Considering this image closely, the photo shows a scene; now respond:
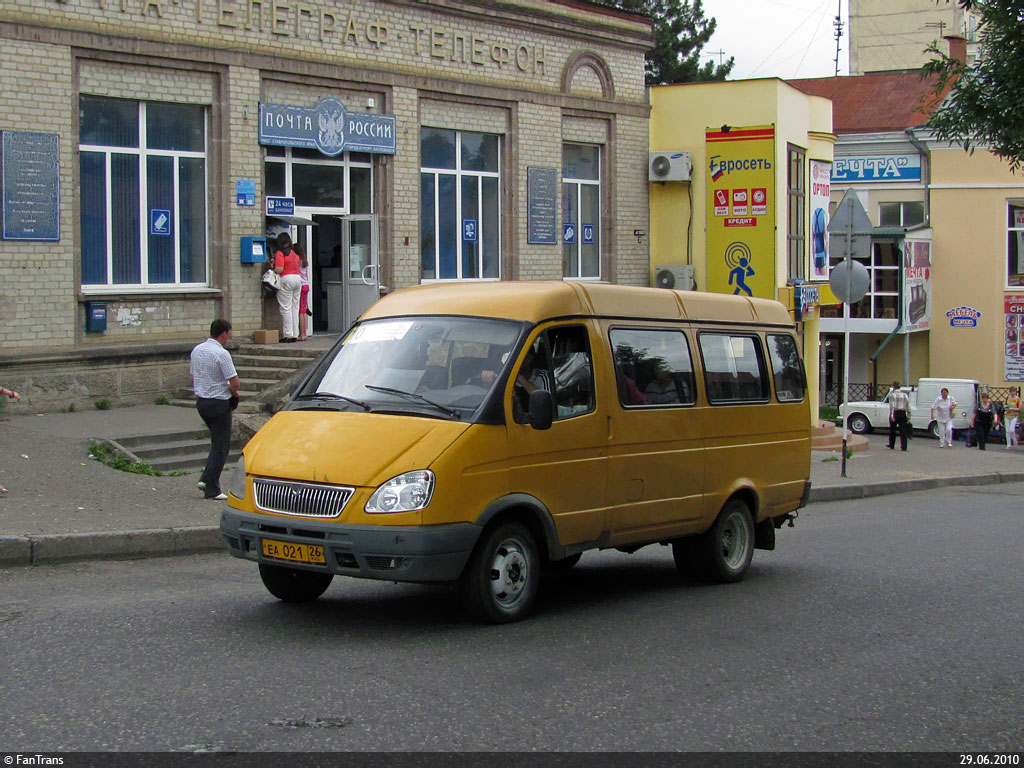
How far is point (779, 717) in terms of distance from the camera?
5719 millimetres

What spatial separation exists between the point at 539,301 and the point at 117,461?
23.9 feet

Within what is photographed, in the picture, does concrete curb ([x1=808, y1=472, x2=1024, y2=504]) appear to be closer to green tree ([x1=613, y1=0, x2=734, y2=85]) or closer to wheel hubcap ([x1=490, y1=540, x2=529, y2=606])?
wheel hubcap ([x1=490, y1=540, x2=529, y2=606])

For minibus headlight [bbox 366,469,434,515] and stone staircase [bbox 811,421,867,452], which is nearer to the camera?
minibus headlight [bbox 366,469,434,515]

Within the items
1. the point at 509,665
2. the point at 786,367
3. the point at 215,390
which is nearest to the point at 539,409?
the point at 509,665

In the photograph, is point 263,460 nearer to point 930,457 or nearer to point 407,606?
point 407,606

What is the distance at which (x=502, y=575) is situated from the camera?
288 inches

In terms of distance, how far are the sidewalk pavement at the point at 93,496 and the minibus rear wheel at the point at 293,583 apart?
248 cm

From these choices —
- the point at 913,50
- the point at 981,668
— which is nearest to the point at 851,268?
the point at 981,668

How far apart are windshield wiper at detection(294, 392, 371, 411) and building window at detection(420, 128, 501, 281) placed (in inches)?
554

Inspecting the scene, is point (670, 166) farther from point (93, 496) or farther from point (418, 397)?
point (418, 397)

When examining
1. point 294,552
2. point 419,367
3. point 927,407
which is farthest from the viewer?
point 927,407

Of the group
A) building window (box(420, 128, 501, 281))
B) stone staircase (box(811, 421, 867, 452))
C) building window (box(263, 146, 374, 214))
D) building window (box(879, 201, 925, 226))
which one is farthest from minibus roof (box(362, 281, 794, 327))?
building window (box(879, 201, 925, 226))

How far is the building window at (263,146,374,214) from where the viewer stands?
19.7m

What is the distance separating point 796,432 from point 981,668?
3.62 metres
